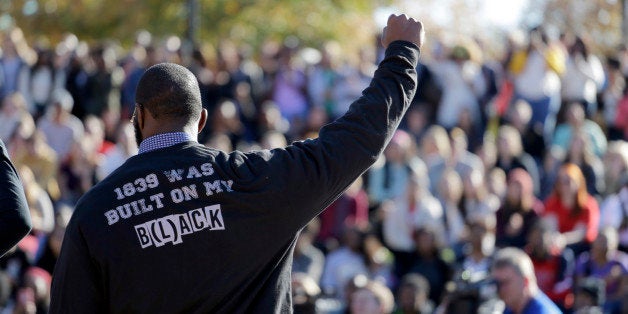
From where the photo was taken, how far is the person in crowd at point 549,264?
400 inches

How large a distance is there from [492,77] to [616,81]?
4.82ft

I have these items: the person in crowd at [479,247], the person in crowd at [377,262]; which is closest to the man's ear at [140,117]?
the person in crowd at [479,247]

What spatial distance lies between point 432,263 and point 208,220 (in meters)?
7.54

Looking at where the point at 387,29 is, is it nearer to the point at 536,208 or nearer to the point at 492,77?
the point at 536,208

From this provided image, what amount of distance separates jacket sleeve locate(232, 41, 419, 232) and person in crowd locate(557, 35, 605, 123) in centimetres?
1091

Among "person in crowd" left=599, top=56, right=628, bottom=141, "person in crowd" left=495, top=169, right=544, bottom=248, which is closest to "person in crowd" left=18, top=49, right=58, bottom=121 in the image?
"person in crowd" left=495, top=169, right=544, bottom=248

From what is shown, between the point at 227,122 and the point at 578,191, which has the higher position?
the point at 227,122

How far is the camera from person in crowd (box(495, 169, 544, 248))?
11.0m

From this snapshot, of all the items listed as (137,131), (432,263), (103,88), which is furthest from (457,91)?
(137,131)

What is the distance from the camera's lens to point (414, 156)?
43.8 feet

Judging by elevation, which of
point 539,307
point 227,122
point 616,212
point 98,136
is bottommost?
point 539,307

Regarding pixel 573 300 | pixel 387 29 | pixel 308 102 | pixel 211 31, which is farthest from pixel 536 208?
pixel 211 31

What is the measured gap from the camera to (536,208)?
11656mm

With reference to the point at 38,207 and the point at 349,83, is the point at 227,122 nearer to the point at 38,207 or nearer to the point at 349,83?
the point at 349,83
